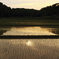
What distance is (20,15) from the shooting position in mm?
56281

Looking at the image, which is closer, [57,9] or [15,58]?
[15,58]

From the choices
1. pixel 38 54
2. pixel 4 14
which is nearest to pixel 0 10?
pixel 4 14

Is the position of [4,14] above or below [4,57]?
below

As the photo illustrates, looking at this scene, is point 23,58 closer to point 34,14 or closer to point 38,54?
point 38,54

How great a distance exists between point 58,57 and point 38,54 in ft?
3.17

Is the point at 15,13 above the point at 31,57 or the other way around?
the other way around

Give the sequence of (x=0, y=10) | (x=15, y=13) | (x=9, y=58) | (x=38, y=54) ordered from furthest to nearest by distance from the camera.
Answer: (x=15, y=13) < (x=0, y=10) < (x=38, y=54) < (x=9, y=58)

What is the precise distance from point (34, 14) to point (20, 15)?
5.44 meters

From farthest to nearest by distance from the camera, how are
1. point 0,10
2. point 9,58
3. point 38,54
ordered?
point 0,10 → point 38,54 → point 9,58

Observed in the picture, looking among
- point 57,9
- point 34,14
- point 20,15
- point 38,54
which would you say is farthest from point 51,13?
point 38,54

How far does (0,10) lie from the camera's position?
1769 inches

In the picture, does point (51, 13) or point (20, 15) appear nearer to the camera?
point (51, 13)

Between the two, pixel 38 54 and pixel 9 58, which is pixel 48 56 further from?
pixel 9 58

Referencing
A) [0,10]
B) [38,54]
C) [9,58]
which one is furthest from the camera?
[0,10]
